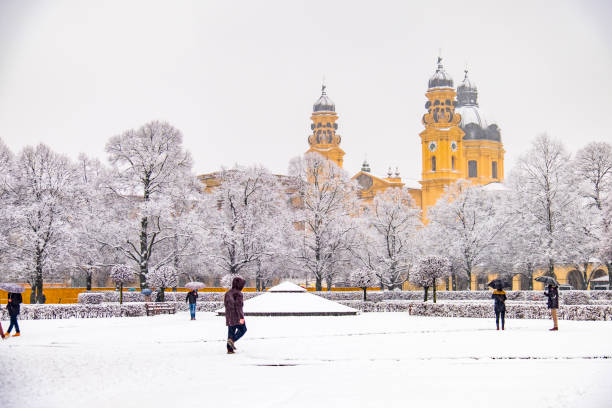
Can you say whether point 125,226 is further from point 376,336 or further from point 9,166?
point 376,336

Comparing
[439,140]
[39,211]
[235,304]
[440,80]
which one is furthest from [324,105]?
[235,304]

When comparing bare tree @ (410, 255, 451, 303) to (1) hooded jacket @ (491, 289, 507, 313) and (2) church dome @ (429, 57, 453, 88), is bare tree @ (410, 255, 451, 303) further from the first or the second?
(2) church dome @ (429, 57, 453, 88)

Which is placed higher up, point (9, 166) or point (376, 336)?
point (9, 166)

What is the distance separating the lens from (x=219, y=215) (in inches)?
2048

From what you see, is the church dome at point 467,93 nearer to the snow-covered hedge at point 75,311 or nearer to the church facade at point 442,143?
the church facade at point 442,143

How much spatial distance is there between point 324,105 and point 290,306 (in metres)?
77.3

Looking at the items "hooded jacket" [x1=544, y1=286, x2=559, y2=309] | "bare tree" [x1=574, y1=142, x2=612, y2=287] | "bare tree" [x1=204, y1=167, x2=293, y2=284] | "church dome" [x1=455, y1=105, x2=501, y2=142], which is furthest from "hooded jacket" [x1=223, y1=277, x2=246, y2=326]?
"church dome" [x1=455, y1=105, x2=501, y2=142]

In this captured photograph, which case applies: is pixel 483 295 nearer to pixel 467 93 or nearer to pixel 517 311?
pixel 517 311

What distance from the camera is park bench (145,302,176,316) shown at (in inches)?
1353

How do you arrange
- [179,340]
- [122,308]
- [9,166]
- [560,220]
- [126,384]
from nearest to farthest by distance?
1. [126,384]
2. [179,340]
3. [122,308]
4. [9,166]
5. [560,220]

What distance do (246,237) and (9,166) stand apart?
51.7 feet

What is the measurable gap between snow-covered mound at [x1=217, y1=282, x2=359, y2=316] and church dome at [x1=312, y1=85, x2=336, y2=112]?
74.4m

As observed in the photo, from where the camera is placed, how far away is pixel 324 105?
4262 inches

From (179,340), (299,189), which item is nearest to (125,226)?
(299,189)
